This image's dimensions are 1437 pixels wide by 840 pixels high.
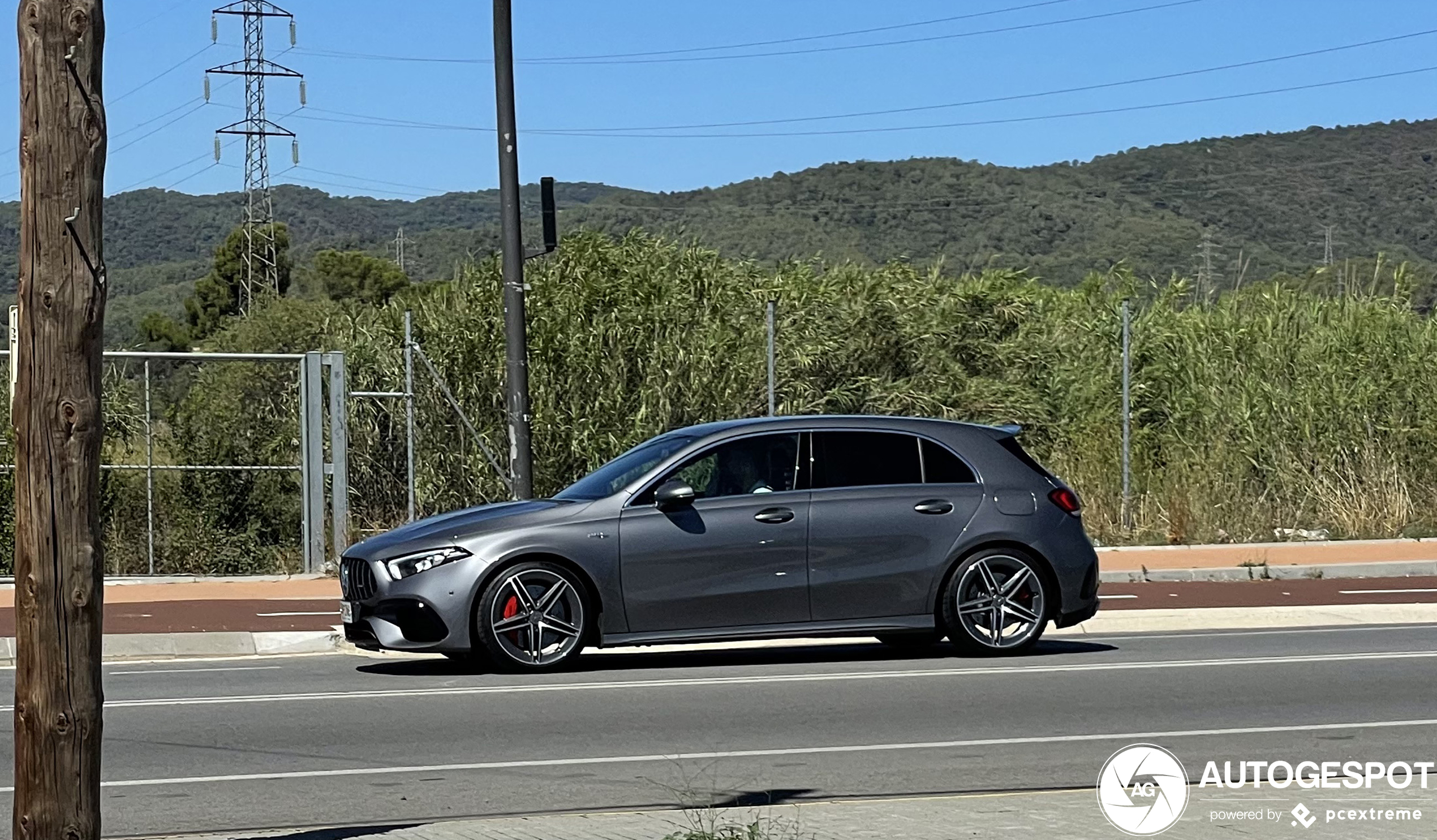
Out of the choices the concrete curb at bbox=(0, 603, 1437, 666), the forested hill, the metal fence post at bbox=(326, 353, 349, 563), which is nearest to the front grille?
the concrete curb at bbox=(0, 603, 1437, 666)

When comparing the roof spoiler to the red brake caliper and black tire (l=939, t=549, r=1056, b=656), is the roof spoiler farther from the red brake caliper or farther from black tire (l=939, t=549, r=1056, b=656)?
the red brake caliper

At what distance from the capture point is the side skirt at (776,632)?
1161cm

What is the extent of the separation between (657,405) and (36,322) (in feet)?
50.0

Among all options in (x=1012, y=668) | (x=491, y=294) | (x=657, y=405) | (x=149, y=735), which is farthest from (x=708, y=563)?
(x=491, y=294)

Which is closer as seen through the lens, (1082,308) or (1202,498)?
(1202,498)

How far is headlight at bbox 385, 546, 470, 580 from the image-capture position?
1130 centimetres

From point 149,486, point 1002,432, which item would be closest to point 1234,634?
point 1002,432

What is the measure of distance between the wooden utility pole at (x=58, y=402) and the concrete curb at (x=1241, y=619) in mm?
9764

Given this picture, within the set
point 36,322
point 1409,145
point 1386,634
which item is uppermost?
point 1409,145

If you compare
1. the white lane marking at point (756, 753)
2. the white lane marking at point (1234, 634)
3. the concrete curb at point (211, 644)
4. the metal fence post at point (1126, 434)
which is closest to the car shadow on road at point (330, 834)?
the white lane marking at point (756, 753)

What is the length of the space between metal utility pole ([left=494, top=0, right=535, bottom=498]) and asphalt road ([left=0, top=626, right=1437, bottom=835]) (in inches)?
171

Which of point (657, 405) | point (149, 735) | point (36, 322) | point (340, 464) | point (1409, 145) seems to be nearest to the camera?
point (36, 322)

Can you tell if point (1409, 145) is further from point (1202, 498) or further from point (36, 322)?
point (36, 322)

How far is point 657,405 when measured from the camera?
2011 cm
